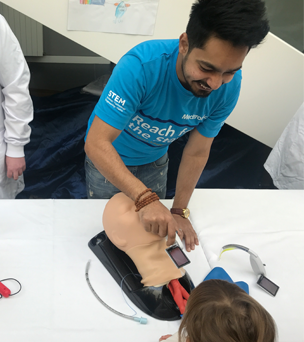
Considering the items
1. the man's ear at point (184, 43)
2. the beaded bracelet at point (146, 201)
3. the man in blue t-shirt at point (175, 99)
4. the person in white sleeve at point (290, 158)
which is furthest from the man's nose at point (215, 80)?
the person in white sleeve at point (290, 158)

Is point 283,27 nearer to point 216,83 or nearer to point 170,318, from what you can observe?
point 216,83

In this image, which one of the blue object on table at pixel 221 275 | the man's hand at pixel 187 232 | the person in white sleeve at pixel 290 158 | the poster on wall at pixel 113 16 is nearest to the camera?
the blue object on table at pixel 221 275

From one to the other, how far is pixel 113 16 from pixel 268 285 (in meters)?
1.44

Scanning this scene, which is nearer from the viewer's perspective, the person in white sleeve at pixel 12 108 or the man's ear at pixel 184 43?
the man's ear at pixel 184 43

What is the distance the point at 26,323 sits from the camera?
0.83 metres

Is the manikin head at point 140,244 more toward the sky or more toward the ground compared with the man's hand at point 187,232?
more toward the sky

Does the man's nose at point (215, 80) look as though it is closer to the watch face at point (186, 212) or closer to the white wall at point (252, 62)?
the watch face at point (186, 212)

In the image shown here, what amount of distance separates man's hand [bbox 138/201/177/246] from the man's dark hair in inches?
17.3

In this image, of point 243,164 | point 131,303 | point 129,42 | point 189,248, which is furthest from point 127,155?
point 243,164

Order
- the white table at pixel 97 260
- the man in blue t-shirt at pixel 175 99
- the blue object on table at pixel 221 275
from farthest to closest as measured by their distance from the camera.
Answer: the blue object on table at pixel 221 275 < the white table at pixel 97 260 < the man in blue t-shirt at pixel 175 99

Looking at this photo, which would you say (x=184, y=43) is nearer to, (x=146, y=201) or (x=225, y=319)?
(x=146, y=201)

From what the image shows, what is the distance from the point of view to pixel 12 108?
1.24 meters

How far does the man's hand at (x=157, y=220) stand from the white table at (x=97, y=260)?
239 millimetres

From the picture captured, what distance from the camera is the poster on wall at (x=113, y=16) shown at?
1.62 m
